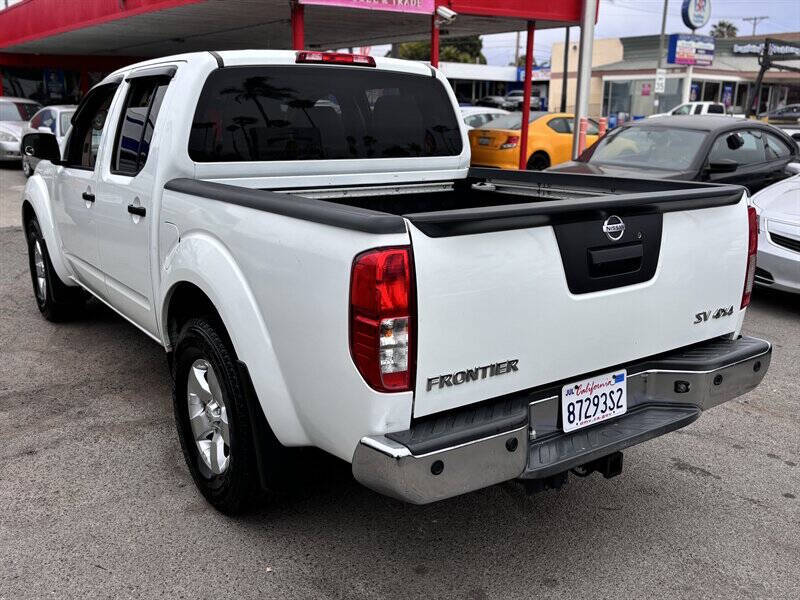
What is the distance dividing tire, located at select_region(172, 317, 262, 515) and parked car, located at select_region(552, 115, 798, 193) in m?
6.03

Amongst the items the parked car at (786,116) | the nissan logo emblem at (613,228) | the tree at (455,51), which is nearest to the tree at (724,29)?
the tree at (455,51)

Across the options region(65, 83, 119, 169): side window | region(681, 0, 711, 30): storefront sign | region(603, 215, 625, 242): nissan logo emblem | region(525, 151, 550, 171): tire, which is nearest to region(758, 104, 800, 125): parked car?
region(681, 0, 711, 30): storefront sign

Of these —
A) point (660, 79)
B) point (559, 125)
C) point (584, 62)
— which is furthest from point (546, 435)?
point (660, 79)

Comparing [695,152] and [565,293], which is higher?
[565,293]

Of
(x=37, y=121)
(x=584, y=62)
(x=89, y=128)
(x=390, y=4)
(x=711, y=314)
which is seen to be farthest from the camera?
(x=37, y=121)

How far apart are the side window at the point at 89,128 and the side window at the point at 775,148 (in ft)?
24.8

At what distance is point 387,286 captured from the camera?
236 cm

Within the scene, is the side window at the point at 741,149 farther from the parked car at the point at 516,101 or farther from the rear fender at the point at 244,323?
the parked car at the point at 516,101

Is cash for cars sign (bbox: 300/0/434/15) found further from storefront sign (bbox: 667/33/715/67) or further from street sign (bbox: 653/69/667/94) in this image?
storefront sign (bbox: 667/33/715/67)

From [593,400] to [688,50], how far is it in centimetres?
3594

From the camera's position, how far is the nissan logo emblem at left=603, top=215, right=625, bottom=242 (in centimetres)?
281

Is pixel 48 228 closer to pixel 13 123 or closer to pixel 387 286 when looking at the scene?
pixel 387 286

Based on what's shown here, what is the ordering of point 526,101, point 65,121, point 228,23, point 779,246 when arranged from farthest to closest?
1. point 65,121
2. point 228,23
3. point 526,101
4. point 779,246

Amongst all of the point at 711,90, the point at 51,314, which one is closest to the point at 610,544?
the point at 51,314
